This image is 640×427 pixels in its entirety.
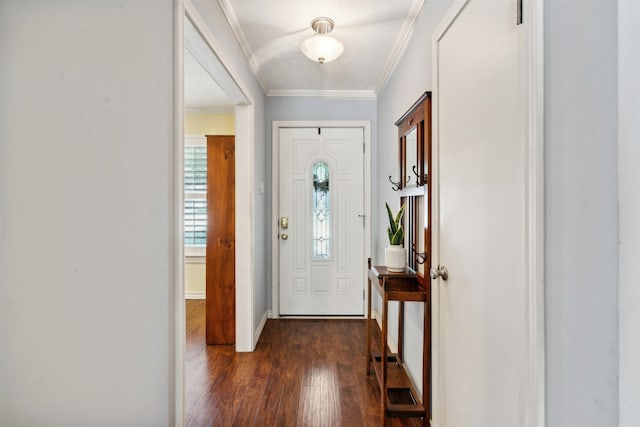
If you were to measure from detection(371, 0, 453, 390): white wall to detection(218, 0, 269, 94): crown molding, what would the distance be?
3.83 ft

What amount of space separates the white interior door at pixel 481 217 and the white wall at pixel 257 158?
Result: 1261mm

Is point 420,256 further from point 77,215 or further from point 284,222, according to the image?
point 284,222

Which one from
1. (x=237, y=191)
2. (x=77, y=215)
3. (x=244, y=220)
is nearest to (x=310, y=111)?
(x=237, y=191)

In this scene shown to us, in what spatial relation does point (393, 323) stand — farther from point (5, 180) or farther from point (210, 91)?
point (210, 91)

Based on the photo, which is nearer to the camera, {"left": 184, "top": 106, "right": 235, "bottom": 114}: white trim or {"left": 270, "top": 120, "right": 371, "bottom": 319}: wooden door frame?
{"left": 270, "top": 120, "right": 371, "bottom": 319}: wooden door frame

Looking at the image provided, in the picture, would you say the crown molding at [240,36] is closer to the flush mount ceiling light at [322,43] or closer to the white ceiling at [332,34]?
the white ceiling at [332,34]

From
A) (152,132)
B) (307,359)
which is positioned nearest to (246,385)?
(307,359)

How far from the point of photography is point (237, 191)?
274cm

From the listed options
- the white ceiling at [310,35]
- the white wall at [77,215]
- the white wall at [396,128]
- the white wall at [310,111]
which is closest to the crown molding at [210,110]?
the white ceiling at [310,35]

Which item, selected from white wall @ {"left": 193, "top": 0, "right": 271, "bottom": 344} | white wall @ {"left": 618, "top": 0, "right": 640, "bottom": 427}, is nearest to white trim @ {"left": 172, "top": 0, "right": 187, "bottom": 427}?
white wall @ {"left": 193, "top": 0, "right": 271, "bottom": 344}

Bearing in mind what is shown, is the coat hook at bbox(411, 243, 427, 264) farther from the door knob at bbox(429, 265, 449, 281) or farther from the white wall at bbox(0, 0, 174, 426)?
the white wall at bbox(0, 0, 174, 426)

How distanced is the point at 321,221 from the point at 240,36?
6.22ft

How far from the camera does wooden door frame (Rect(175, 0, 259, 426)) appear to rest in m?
1.29

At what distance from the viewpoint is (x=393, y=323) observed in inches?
106
